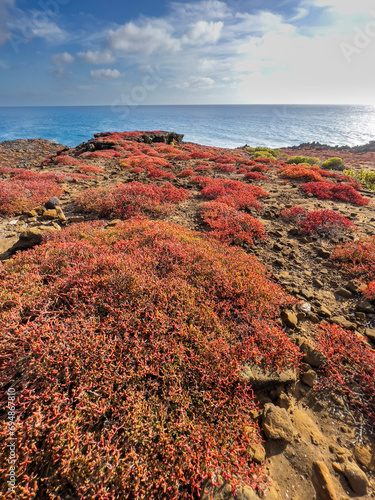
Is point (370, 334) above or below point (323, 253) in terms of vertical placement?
below

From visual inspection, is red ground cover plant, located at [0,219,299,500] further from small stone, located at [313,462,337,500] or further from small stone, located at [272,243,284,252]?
small stone, located at [272,243,284,252]

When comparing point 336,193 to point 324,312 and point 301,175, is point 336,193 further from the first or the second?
point 324,312

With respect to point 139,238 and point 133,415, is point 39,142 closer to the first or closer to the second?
point 139,238

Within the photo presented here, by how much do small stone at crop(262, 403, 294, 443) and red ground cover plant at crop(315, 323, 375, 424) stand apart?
0.93m

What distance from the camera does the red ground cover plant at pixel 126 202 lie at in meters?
9.59

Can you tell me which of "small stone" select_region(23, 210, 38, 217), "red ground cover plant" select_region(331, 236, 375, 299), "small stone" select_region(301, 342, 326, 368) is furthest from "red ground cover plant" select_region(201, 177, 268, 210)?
"small stone" select_region(23, 210, 38, 217)

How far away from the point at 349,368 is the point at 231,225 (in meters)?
5.68

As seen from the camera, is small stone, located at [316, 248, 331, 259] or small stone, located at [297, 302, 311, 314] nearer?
small stone, located at [297, 302, 311, 314]

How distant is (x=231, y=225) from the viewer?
8586 millimetres

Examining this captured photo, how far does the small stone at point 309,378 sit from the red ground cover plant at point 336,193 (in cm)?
1186

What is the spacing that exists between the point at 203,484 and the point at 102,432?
1.40 metres

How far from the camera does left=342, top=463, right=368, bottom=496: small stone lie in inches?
106

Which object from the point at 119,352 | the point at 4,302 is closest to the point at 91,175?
the point at 4,302

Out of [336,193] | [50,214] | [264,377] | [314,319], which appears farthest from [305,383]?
[336,193]
